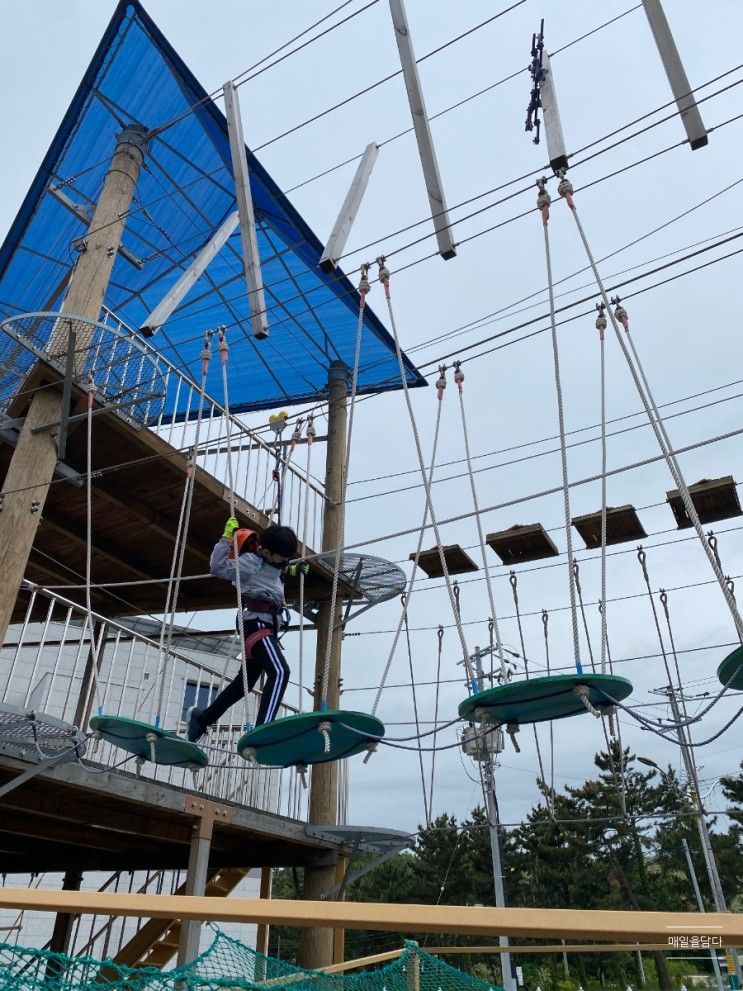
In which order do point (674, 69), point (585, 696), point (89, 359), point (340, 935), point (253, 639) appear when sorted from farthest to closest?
point (340, 935)
point (89, 359)
point (253, 639)
point (674, 69)
point (585, 696)

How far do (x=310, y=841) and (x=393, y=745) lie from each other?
3.65 metres

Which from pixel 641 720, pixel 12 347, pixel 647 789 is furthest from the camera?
pixel 647 789

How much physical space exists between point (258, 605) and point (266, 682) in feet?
1.89

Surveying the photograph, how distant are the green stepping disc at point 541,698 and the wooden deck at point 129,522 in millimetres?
3779

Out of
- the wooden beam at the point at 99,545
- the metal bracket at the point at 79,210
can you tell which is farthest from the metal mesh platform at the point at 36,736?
the metal bracket at the point at 79,210

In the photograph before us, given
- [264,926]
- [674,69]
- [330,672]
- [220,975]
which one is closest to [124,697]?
[330,672]

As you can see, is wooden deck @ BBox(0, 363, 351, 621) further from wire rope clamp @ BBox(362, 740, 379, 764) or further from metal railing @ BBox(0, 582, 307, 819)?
wire rope clamp @ BBox(362, 740, 379, 764)

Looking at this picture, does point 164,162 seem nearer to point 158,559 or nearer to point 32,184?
point 32,184

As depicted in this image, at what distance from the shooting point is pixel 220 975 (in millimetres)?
2969

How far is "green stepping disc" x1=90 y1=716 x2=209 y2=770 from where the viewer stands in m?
4.00

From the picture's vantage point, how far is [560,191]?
182 inches

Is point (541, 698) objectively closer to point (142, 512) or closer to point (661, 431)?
point (661, 431)

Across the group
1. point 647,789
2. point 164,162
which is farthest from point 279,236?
point 647,789

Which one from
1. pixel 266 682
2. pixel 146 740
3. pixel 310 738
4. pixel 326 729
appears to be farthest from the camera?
pixel 266 682
